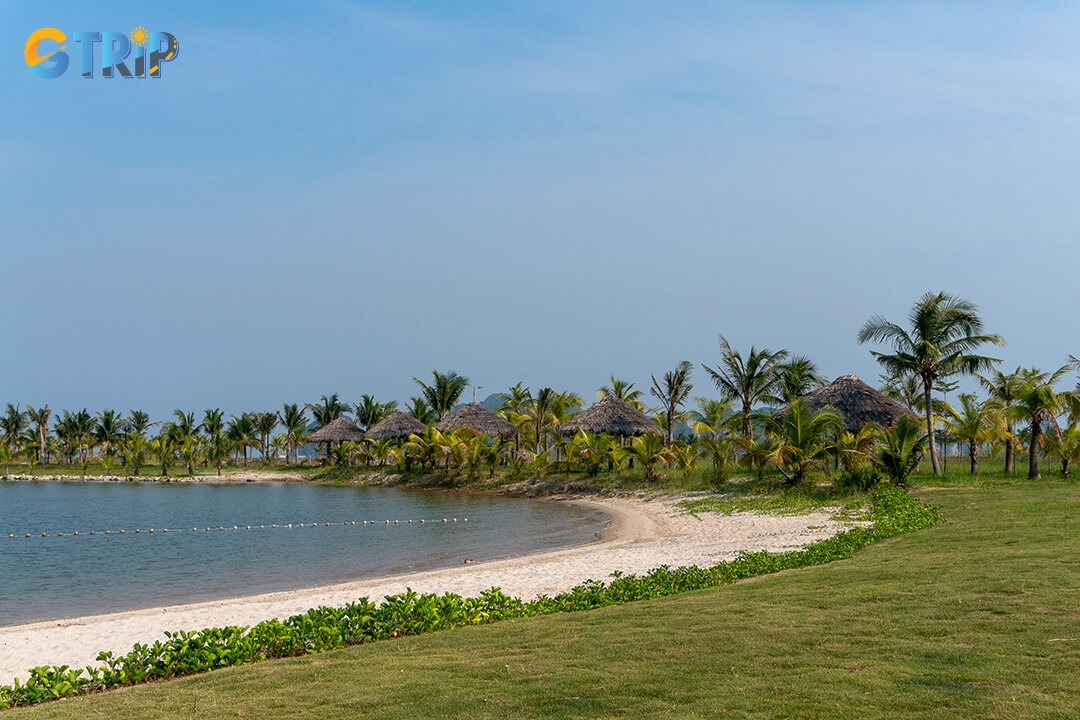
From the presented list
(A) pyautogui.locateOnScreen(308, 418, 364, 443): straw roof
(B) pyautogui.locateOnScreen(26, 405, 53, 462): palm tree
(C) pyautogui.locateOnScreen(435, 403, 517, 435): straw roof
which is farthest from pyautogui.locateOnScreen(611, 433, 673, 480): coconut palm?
(B) pyautogui.locateOnScreen(26, 405, 53, 462): palm tree

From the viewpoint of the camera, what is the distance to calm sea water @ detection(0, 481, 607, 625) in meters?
17.1

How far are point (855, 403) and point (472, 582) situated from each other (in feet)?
75.5

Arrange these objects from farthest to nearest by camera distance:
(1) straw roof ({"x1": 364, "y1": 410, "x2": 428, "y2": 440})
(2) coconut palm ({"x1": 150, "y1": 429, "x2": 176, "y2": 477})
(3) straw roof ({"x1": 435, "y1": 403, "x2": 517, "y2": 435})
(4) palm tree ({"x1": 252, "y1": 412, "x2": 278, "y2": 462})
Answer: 1. (4) palm tree ({"x1": 252, "y1": 412, "x2": 278, "y2": 462})
2. (2) coconut palm ({"x1": 150, "y1": 429, "x2": 176, "y2": 477})
3. (1) straw roof ({"x1": 364, "y1": 410, "x2": 428, "y2": 440})
4. (3) straw roof ({"x1": 435, "y1": 403, "x2": 517, "y2": 435})

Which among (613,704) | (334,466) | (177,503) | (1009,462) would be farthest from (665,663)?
(334,466)

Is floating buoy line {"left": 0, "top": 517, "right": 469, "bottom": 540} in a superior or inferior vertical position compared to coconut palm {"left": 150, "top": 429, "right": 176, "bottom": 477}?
inferior

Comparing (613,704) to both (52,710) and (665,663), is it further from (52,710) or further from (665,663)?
(52,710)

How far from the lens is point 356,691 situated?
248 inches

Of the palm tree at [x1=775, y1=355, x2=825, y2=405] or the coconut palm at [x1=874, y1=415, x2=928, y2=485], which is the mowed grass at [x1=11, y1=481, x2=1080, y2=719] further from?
the palm tree at [x1=775, y1=355, x2=825, y2=405]

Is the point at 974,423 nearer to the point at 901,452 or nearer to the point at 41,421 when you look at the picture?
the point at 901,452

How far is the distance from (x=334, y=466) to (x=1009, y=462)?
44822 mm

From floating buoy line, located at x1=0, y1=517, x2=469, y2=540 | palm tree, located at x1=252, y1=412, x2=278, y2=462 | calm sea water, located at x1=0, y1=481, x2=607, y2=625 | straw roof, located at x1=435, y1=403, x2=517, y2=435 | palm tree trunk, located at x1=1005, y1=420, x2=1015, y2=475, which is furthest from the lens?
palm tree, located at x1=252, y1=412, x2=278, y2=462

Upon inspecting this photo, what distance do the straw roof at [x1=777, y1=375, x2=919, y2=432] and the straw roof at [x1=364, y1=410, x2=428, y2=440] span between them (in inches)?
1074

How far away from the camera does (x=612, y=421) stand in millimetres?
41344

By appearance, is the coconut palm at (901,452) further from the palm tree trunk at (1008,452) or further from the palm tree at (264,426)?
the palm tree at (264,426)
